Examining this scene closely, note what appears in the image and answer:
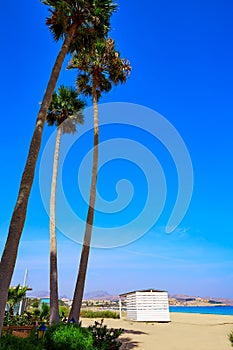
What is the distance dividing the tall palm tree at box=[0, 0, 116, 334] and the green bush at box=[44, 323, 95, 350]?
191 centimetres

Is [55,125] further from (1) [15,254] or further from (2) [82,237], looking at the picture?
(1) [15,254]

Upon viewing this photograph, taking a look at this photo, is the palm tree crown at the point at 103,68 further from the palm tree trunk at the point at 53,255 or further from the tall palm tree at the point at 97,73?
the palm tree trunk at the point at 53,255

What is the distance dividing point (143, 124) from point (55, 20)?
281 inches

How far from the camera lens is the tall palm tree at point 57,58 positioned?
5975 mm

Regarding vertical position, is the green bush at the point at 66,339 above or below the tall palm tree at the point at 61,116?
below

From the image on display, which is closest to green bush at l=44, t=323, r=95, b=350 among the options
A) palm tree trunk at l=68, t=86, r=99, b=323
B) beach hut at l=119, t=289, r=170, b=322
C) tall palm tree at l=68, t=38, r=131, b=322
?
palm tree trunk at l=68, t=86, r=99, b=323

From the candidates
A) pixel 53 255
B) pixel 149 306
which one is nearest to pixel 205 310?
pixel 149 306

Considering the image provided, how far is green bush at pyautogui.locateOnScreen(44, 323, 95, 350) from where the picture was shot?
6918mm

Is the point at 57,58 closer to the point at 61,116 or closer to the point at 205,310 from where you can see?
the point at 61,116

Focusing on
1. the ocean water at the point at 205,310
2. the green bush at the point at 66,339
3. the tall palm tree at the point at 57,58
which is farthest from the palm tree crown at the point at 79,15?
the ocean water at the point at 205,310

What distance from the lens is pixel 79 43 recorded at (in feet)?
35.0

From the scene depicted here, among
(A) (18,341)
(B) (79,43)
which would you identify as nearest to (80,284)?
(A) (18,341)

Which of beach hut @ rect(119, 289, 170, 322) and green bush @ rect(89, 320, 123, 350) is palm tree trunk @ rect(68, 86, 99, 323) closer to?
green bush @ rect(89, 320, 123, 350)

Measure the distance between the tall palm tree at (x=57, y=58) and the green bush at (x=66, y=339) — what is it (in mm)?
1913
